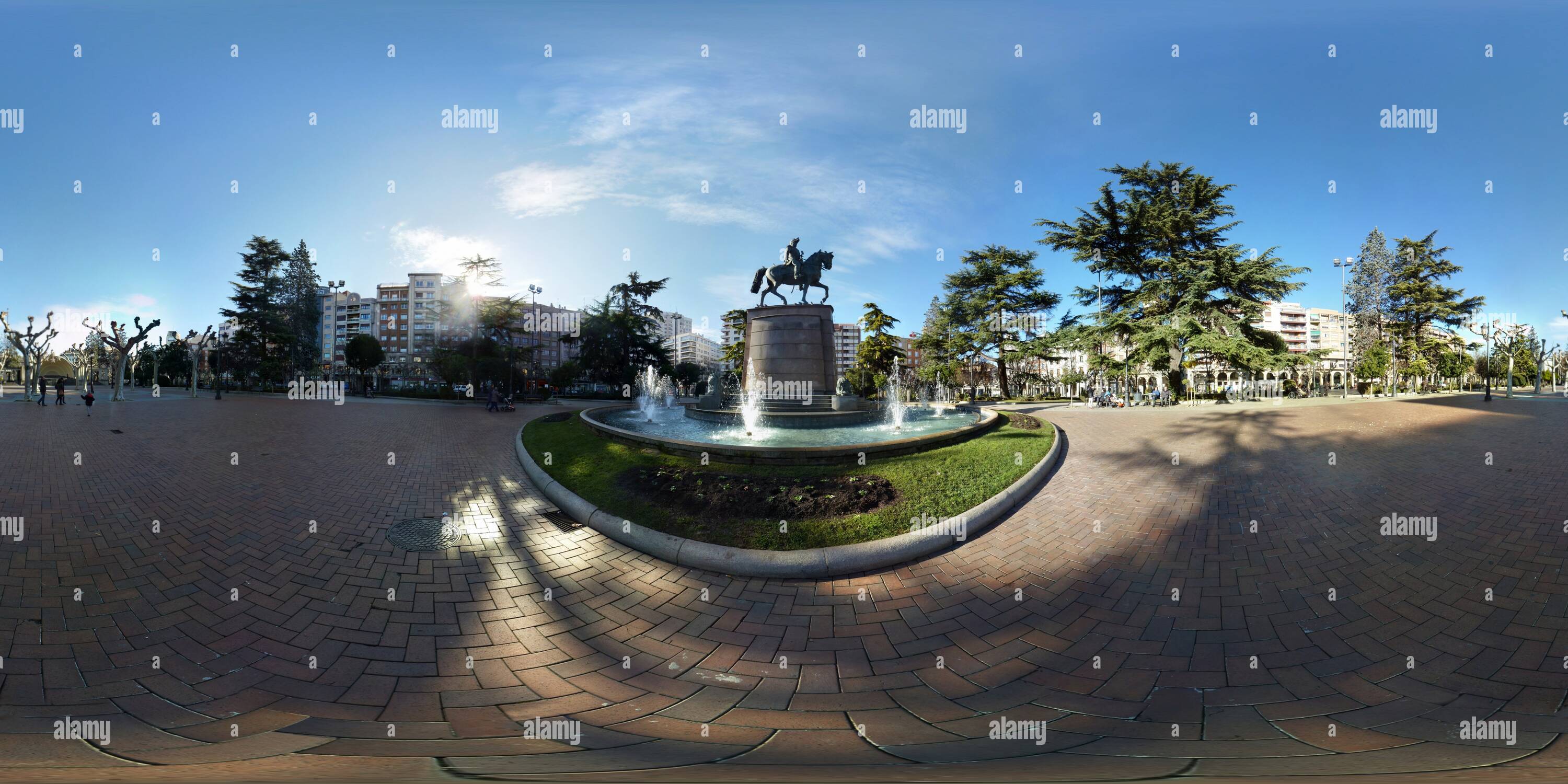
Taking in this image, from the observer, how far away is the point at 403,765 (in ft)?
8.20

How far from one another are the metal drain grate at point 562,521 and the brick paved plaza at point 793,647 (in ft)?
0.63

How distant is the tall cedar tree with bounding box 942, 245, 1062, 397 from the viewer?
3481cm

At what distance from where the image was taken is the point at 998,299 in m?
35.0

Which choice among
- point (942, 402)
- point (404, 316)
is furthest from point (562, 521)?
point (404, 316)

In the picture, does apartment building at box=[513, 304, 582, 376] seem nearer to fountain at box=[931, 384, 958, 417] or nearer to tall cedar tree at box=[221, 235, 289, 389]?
tall cedar tree at box=[221, 235, 289, 389]

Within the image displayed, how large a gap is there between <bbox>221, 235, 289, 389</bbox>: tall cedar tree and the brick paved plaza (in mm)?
52735

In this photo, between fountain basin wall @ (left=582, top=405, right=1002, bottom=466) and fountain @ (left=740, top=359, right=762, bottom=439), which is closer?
fountain basin wall @ (left=582, top=405, right=1002, bottom=466)

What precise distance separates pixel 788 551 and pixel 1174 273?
29777 mm

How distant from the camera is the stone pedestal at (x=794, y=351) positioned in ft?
53.8

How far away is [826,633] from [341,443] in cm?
1289

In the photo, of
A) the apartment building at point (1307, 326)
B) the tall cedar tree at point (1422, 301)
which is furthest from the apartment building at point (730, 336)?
the apartment building at point (1307, 326)

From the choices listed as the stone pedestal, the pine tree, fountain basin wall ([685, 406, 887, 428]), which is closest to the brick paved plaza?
fountain basin wall ([685, 406, 887, 428])

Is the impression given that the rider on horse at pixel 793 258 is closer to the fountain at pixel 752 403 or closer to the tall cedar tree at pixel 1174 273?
the fountain at pixel 752 403

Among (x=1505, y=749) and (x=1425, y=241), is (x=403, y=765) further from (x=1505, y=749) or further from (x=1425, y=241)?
(x=1425, y=241)
